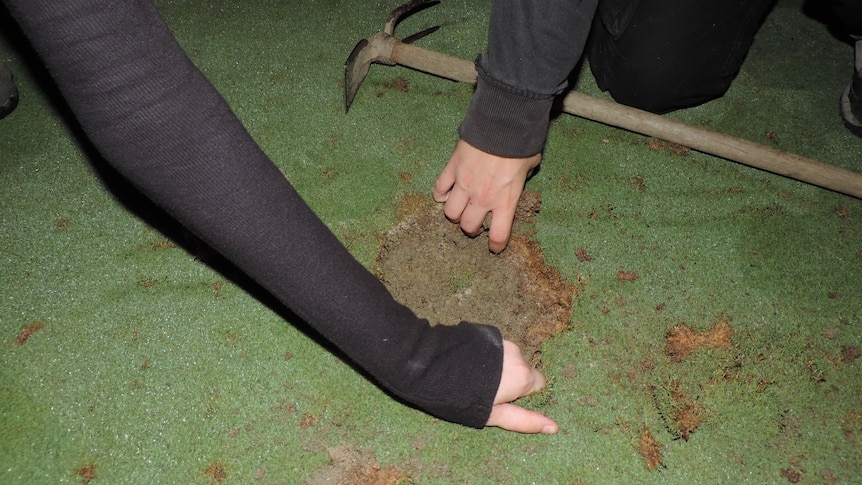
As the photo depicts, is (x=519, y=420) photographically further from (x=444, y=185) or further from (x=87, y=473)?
(x=87, y=473)

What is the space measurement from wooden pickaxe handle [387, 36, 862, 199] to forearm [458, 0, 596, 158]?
1.26 ft

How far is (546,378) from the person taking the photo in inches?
49.6

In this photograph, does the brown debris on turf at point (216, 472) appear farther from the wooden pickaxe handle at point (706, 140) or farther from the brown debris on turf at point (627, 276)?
the wooden pickaxe handle at point (706, 140)

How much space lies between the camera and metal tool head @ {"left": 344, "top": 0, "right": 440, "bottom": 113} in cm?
166

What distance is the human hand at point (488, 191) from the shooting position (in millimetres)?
1350

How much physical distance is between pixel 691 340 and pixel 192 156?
43.3 inches

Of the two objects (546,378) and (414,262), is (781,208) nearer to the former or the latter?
(546,378)

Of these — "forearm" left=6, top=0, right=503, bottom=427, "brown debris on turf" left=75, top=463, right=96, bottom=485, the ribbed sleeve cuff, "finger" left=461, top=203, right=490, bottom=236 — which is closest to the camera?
"forearm" left=6, top=0, right=503, bottom=427

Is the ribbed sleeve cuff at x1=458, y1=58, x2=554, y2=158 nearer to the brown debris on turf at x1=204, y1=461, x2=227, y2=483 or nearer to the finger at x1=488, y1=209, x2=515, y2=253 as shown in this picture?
the finger at x1=488, y1=209, x2=515, y2=253

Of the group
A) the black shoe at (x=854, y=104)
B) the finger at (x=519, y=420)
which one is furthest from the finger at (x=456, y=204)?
the black shoe at (x=854, y=104)

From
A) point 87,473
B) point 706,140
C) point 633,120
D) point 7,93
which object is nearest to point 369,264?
point 87,473

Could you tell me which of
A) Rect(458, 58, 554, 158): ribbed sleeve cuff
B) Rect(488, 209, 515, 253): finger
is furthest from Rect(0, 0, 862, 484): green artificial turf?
Rect(458, 58, 554, 158): ribbed sleeve cuff

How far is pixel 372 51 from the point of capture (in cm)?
175

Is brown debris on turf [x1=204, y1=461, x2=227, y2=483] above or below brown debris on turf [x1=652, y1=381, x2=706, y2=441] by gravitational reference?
below
